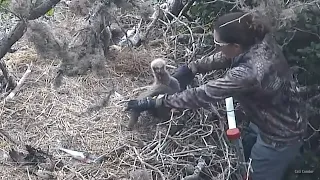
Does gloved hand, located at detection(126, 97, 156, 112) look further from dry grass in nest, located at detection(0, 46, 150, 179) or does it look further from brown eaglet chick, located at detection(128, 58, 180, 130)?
dry grass in nest, located at detection(0, 46, 150, 179)

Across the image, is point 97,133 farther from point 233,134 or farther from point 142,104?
point 233,134

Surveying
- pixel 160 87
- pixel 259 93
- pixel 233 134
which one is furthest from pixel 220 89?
pixel 160 87

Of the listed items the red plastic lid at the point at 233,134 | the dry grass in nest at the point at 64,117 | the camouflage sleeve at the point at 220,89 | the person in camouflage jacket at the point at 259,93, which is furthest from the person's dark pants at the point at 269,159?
the dry grass in nest at the point at 64,117

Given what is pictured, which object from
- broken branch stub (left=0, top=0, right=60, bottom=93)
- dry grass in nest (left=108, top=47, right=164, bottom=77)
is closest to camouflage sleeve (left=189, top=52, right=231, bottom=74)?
dry grass in nest (left=108, top=47, right=164, bottom=77)

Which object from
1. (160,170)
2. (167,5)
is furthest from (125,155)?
(167,5)

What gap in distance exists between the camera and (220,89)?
4.03 meters

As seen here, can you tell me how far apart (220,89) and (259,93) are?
0.31 meters

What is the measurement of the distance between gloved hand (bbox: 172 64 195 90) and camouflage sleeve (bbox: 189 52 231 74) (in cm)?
11

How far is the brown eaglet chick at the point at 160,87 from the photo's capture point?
15.2ft

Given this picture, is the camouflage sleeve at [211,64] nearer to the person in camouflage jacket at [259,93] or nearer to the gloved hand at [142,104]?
the person in camouflage jacket at [259,93]

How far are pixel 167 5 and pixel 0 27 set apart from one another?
1.84m

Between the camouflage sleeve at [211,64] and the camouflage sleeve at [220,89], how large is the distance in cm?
67

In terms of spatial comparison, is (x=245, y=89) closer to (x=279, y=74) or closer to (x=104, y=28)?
(x=279, y=74)

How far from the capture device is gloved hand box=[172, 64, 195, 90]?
5.04 meters
